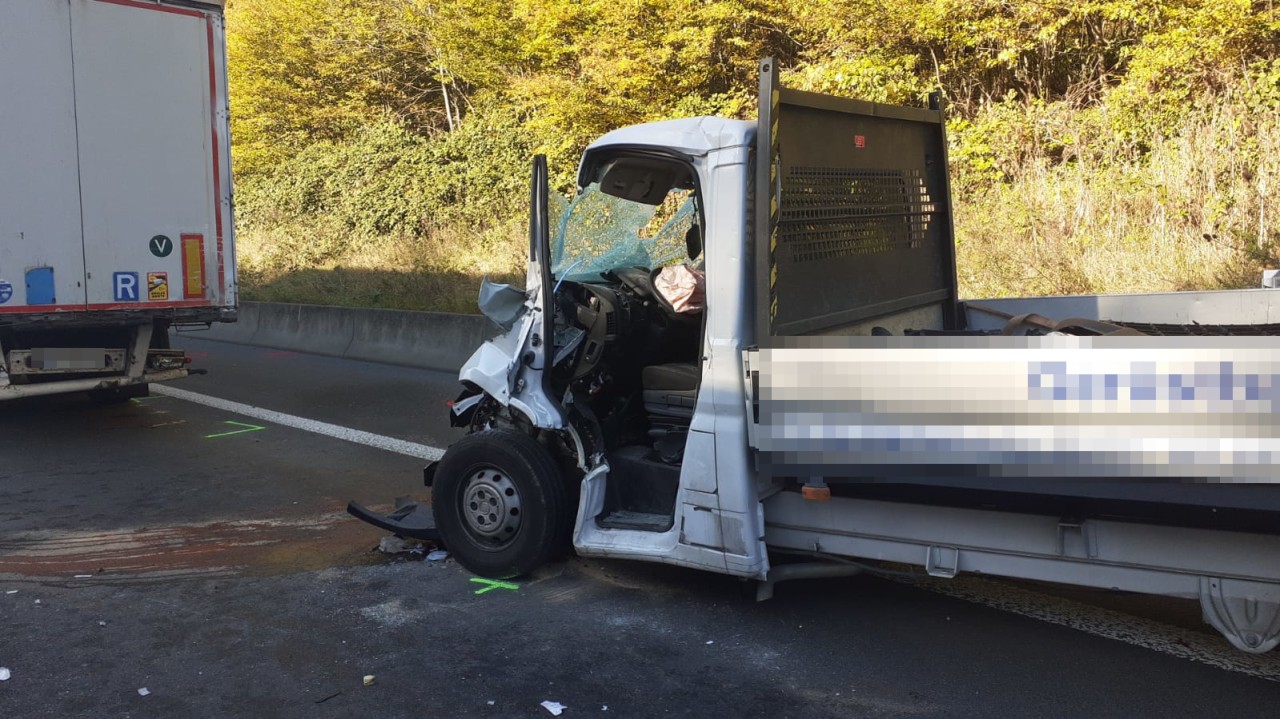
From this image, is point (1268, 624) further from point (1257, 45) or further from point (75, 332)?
point (1257, 45)

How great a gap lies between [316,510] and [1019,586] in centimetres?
406

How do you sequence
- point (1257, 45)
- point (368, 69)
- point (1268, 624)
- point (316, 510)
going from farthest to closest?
point (368, 69), point (1257, 45), point (316, 510), point (1268, 624)

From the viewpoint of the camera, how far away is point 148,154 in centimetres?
922

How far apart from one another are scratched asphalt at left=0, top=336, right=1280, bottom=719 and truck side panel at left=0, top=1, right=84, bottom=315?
8.14 feet

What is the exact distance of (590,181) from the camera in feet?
17.0

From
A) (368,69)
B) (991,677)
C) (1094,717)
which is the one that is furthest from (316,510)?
(368,69)

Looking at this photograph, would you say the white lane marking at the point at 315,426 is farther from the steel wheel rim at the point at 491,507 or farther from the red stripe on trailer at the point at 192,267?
the steel wheel rim at the point at 491,507

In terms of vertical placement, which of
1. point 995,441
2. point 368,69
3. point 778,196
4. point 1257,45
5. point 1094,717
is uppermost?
point 368,69

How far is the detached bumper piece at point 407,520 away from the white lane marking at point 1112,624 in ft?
7.88

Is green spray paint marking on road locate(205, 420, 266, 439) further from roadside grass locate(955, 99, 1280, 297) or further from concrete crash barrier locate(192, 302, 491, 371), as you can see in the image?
roadside grass locate(955, 99, 1280, 297)

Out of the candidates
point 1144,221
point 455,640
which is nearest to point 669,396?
point 455,640

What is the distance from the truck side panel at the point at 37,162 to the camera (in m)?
8.39

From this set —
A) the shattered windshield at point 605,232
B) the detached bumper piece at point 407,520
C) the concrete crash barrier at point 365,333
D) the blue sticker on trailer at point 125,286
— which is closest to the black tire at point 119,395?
the blue sticker on trailer at point 125,286

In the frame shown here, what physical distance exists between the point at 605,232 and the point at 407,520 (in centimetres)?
191
